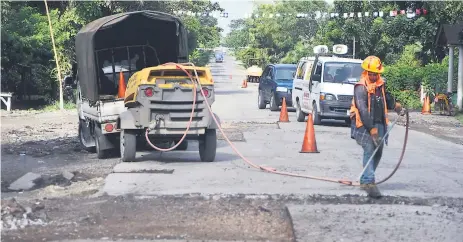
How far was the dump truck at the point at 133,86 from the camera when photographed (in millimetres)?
12734

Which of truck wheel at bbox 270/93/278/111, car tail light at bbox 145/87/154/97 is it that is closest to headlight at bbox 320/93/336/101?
truck wheel at bbox 270/93/278/111

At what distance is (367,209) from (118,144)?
6873 mm

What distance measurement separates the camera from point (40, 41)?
30.5 metres

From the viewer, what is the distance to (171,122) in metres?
12.8

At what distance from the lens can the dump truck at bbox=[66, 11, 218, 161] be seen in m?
12.7

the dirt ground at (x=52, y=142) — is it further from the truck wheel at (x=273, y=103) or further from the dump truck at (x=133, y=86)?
the truck wheel at (x=273, y=103)

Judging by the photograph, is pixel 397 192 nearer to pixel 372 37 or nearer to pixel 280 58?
pixel 372 37

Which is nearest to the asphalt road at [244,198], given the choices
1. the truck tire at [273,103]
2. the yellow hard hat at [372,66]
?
the yellow hard hat at [372,66]

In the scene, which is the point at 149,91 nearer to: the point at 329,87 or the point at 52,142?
the point at 52,142

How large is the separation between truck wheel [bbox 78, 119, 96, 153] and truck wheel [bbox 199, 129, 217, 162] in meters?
2.90

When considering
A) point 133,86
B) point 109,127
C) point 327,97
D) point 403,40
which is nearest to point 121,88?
point 109,127

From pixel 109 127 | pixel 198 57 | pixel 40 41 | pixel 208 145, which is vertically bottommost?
pixel 208 145

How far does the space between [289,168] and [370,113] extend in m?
3.04

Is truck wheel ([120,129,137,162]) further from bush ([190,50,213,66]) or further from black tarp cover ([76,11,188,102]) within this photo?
bush ([190,50,213,66])
